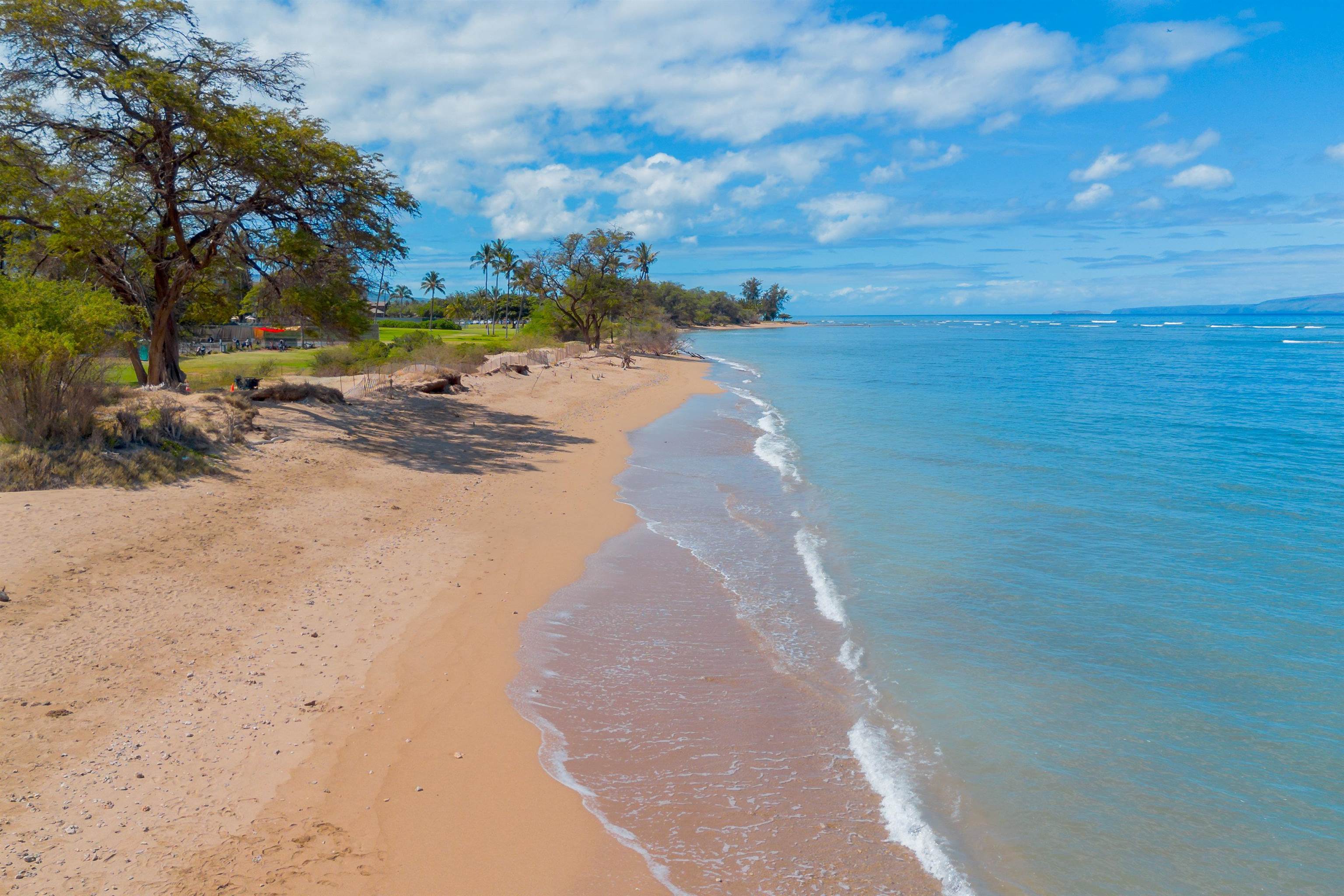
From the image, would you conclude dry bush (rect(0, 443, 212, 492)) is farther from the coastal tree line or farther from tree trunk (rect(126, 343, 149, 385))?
tree trunk (rect(126, 343, 149, 385))

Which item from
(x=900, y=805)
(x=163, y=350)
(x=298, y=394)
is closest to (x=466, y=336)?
(x=163, y=350)

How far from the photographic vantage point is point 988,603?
8.88 m

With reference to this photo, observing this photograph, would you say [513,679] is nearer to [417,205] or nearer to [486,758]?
[486,758]

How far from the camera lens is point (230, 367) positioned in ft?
96.4

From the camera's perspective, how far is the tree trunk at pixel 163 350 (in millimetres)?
17781

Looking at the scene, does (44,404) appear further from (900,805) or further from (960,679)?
(960,679)

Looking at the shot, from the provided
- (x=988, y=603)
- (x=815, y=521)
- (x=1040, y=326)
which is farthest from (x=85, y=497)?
(x=1040, y=326)

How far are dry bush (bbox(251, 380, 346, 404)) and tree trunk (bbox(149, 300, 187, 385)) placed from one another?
2.15m

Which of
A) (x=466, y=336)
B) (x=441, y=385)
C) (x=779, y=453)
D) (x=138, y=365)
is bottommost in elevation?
(x=779, y=453)

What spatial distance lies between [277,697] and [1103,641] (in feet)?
25.9

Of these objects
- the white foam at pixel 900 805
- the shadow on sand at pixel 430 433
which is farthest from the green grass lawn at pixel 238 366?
the white foam at pixel 900 805

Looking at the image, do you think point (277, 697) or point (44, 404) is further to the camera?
point (44, 404)

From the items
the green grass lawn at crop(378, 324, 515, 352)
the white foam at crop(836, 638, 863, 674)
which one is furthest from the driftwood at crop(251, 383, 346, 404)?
the green grass lawn at crop(378, 324, 515, 352)

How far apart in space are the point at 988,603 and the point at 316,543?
27.1ft
